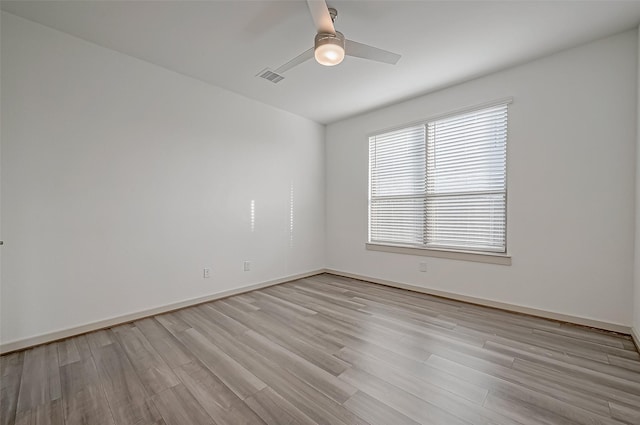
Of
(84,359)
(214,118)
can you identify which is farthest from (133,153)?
(84,359)

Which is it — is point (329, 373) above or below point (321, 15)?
below

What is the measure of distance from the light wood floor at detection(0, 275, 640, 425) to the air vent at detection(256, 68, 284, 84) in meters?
2.74

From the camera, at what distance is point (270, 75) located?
3105 mm

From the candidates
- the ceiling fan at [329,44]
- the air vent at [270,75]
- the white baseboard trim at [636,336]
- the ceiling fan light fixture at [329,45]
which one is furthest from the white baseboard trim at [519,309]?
the air vent at [270,75]

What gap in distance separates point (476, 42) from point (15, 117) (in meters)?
4.09

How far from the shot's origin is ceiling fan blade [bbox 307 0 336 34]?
5.52 ft

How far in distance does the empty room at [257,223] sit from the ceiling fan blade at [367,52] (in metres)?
0.03

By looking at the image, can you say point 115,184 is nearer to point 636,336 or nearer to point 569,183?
point 569,183

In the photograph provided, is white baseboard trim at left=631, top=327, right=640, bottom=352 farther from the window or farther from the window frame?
the window

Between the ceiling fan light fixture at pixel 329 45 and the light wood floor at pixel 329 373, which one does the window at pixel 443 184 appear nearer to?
the light wood floor at pixel 329 373

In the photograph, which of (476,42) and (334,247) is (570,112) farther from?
(334,247)

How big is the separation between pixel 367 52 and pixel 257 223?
103 inches

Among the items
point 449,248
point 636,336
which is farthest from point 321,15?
point 636,336

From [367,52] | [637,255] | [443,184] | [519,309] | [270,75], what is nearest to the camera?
[367,52]
